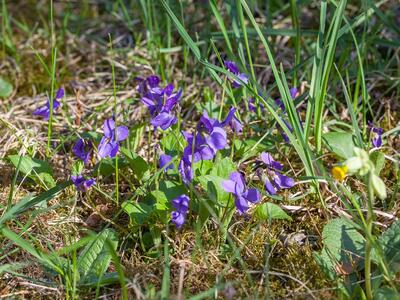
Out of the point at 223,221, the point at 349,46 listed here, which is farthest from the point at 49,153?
the point at 349,46

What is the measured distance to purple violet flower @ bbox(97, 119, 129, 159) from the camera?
7.90 ft

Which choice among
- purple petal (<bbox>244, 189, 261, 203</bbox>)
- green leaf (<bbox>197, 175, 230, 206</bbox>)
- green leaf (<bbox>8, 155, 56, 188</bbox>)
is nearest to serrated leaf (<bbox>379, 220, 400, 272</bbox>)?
purple petal (<bbox>244, 189, 261, 203</bbox>)

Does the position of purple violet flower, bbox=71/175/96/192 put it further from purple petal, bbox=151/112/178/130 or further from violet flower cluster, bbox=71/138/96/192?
purple petal, bbox=151/112/178/130

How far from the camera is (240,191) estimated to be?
2158 millimetres

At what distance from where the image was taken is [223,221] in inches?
90.7

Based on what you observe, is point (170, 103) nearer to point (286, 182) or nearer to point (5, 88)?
point (286, 182)

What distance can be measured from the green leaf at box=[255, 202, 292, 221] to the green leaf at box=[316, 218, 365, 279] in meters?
0.15

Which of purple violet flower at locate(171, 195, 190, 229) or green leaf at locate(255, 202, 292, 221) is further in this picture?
green leaf at locate(255, 202, 292, 221)

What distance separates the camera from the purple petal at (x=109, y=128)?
2432 mm

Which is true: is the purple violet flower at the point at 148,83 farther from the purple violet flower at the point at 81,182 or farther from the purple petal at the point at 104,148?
the purple violet flower at the point at 81,182

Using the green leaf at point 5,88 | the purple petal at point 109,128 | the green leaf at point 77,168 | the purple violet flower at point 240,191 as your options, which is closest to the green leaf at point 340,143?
the purple violet flower at point 240,191

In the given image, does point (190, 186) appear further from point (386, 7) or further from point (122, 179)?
point (386, 7)

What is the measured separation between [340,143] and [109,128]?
0.87 m

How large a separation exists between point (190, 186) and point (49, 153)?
0.87 metres
